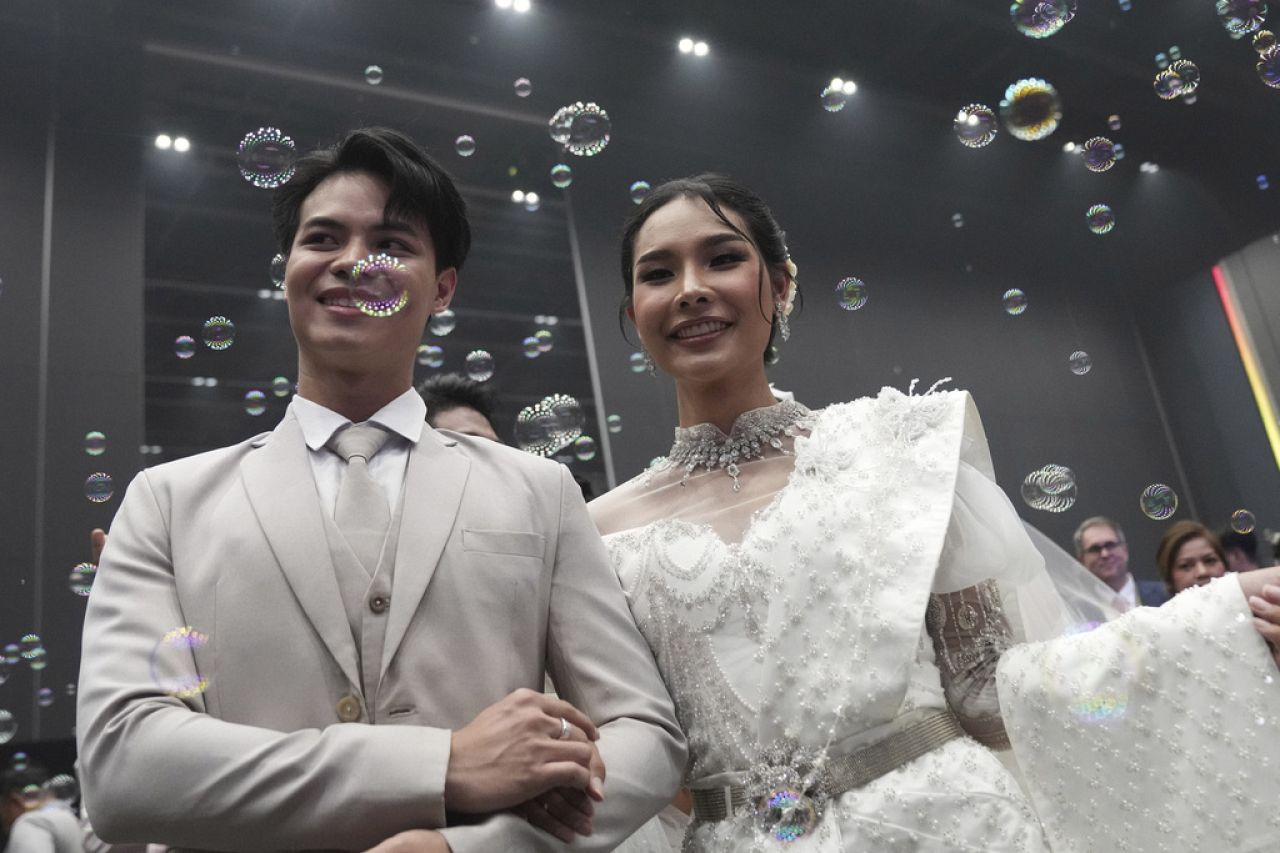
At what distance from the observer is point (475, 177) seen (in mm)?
5250

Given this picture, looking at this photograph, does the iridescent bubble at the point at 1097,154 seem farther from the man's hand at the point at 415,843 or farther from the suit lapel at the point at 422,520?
the man's hand at the point at 415,843

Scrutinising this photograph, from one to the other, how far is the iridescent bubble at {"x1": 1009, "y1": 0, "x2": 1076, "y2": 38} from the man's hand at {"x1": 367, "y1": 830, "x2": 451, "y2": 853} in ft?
9.02

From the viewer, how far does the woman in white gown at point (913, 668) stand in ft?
4.63

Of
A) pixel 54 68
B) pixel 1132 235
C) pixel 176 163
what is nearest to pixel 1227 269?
pixel 1132 235

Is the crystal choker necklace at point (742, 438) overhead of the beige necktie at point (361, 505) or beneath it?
overhead

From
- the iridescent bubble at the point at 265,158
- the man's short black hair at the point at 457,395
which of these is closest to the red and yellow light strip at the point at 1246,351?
the man's short black hair at the point at 457,395

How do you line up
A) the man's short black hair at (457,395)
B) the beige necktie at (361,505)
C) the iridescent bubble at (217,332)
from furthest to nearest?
the man's short black hair at (457,395)
the iridescent bubble at (217,332)
the beige necktie at (361,505)

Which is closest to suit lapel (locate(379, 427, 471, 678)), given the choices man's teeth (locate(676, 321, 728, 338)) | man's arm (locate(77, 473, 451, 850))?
man's arm (locate(77, 473, 451, 850))

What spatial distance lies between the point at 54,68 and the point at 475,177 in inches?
71.8

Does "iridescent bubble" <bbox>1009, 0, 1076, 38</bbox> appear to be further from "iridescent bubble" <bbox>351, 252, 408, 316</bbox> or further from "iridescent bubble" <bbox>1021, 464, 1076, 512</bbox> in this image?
"iridescent bubble" <bbox>351, 252, 408, 316</bbox>

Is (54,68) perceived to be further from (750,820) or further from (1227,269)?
(1227,269)

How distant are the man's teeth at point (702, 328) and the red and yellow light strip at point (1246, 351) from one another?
5.26 m

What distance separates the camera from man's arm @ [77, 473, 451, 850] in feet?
3.22

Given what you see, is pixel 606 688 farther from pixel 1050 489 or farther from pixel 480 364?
pixel 480 364
